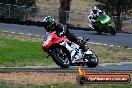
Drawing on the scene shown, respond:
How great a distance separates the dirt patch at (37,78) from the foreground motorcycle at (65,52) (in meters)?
1.44

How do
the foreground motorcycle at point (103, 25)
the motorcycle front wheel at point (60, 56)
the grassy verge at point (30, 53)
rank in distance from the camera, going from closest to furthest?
the motorcycle front wheel at point (60, 56) < the grassy verge at point (30, 53) < the foreground motorcycle at point (103, 25)

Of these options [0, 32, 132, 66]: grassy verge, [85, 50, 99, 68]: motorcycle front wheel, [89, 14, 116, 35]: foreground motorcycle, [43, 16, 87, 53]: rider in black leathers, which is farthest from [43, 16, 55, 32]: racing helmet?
[89, 14, 116, 35]: foreground motorcycle

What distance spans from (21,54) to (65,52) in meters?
4.44

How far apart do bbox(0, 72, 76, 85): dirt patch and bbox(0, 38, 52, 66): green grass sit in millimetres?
2968

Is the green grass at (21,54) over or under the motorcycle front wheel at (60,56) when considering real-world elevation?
under

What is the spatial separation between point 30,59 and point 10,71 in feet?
14.3

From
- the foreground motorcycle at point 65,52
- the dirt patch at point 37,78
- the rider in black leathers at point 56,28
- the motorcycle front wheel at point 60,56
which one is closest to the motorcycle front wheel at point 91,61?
the foreground motorcycle at point 65,52

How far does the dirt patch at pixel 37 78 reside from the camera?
14086mm

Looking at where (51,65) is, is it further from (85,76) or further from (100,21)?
(100,21)

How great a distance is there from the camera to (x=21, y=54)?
21.4 m

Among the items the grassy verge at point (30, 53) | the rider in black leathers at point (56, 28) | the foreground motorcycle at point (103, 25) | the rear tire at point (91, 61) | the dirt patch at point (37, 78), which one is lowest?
the foreground motorcycle at point (103, 25)

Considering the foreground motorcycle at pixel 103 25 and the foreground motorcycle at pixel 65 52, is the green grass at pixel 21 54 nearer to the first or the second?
the foreground motorcycle at pixel 65 52

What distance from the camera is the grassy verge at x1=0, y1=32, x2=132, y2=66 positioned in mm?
19359

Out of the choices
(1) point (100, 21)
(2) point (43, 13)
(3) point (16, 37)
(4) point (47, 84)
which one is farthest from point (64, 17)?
(4) point (47, 84)
